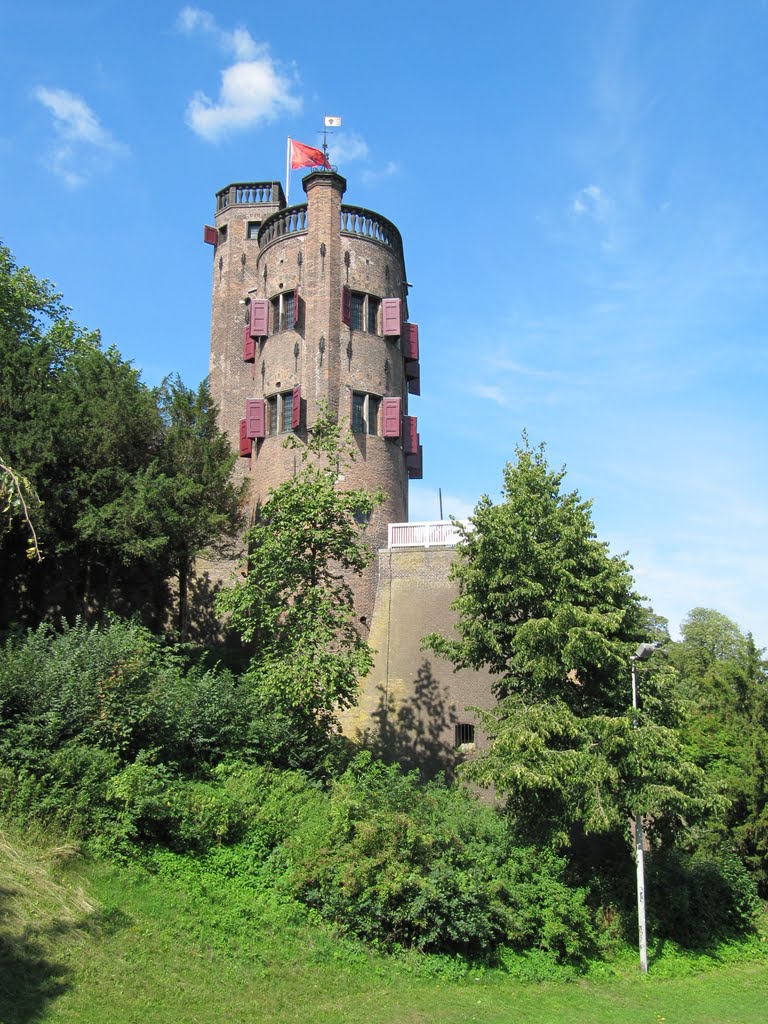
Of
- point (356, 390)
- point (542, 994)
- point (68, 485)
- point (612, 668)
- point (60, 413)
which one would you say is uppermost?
point (356, 390)

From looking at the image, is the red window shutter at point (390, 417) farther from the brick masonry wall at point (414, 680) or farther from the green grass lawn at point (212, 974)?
the green grass lawn at point (212, 974)

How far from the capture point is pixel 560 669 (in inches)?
757

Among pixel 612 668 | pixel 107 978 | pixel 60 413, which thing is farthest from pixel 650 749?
pixel 60 413

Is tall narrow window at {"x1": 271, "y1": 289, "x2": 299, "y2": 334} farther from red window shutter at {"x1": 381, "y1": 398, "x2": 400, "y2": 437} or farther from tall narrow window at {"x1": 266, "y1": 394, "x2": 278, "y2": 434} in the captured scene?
red window shutter at {"x1": 381, "y1": 398, "x2": 400, "y2": 437}

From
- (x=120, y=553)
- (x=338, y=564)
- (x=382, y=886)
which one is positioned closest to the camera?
(x=382, y=886)

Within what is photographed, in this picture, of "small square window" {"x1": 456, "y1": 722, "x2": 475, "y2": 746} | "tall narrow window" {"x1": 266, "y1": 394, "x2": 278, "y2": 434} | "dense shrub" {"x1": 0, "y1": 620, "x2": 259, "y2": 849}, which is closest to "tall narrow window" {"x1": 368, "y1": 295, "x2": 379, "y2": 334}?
"tall narrow window" {"x1": 266, "y1": 394, "x2": 278, "y2": 434}

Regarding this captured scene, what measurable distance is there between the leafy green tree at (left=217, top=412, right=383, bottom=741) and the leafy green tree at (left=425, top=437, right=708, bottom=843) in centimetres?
282

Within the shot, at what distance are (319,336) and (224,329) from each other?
9921 mm

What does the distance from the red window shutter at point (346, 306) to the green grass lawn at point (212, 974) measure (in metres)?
22.2

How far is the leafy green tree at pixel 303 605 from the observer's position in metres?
20.7

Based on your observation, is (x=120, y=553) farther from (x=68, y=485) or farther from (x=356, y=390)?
(x=356, y=390)

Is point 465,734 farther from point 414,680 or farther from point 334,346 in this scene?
point 334,346

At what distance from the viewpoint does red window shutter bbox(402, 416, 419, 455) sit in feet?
110

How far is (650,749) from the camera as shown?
17859 mm
